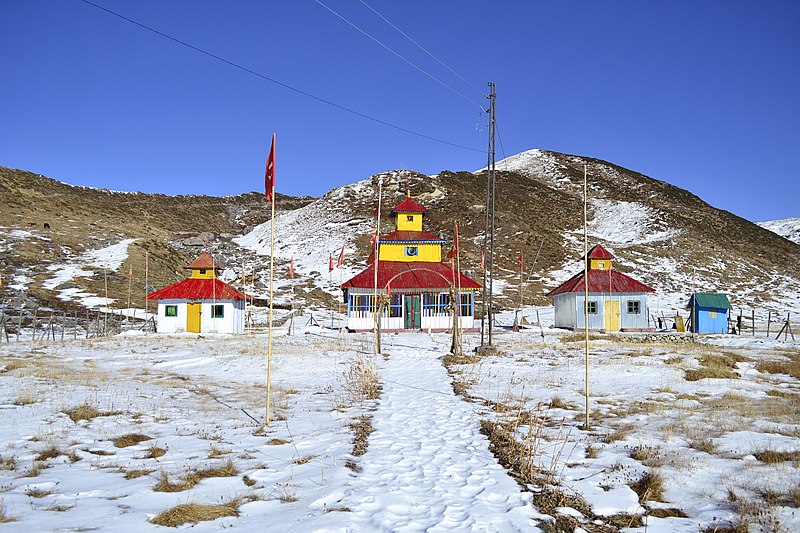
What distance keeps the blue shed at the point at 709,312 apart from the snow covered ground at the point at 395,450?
831 inches

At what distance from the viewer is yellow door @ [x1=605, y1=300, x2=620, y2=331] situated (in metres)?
41.2

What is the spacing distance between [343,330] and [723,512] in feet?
115

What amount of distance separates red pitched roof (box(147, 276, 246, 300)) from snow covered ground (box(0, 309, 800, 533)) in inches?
780

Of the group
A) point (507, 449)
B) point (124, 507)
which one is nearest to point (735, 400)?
point (507, 449)

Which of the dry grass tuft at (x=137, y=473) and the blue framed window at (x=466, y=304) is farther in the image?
the blue framed window at (x=466, y=304)

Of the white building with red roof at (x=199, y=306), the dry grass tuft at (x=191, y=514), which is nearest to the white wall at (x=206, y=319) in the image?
the white building with red roof at (x=199, y=306)

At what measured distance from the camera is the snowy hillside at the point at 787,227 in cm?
13415

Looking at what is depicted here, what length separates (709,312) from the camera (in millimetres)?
38344

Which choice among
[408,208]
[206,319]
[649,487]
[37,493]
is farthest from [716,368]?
[206,319]

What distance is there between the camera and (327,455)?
8.17m

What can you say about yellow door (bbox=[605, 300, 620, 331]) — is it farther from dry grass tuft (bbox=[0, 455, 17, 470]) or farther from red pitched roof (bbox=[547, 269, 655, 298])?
dry grass tuft (bbox=[0, 455, 17, 470])

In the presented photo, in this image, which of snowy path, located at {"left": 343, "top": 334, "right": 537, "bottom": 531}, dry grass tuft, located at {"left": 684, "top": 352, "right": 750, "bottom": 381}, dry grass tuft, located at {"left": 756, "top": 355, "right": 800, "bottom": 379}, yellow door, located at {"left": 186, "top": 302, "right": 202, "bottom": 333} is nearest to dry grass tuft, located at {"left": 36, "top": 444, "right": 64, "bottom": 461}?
snowy path, located at {"left": 343, "top": 334, "right": 537, "bottom": 531}

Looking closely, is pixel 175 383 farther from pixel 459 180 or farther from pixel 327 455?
pixel 459 180

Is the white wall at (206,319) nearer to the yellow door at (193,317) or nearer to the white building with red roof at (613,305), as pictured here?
the yellow door at (193,317)
